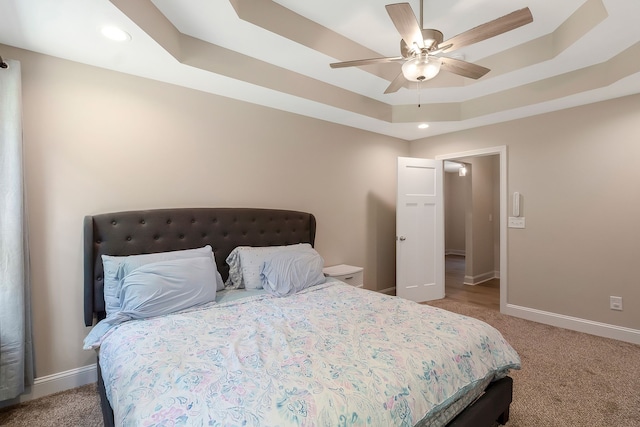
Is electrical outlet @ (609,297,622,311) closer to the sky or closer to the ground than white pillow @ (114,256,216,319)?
closer to the ground

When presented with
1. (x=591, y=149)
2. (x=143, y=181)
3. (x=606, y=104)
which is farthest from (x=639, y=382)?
(x=143, y=181)

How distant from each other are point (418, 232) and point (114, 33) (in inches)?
146

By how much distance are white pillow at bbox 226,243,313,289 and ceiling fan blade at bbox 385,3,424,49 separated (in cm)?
191

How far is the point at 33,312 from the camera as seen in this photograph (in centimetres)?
208

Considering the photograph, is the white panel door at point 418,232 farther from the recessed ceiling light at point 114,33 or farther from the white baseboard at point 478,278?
the recessed ceiling light at point 114,33

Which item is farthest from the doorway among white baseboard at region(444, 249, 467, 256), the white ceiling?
white baseboard at region(444, 249, 467, 256)

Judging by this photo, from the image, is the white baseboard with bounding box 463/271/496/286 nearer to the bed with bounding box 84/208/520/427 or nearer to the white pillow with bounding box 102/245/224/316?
the bed with bounding box 84/208/520/427

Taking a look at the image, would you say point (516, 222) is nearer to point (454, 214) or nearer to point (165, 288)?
point (165, 288)

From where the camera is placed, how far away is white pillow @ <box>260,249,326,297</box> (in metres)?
2.44

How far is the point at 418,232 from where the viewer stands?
13.5 feet

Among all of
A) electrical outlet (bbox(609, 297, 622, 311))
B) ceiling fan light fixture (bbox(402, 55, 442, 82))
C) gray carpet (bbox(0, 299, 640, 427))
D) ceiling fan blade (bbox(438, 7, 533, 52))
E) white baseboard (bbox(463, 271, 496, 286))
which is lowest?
gray carpet (bbox(0, 299, 640, 427))

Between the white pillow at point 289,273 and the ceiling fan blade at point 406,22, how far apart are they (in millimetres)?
1795

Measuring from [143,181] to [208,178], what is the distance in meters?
0.53

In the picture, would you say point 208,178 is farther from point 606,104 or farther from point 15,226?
point 606,104
